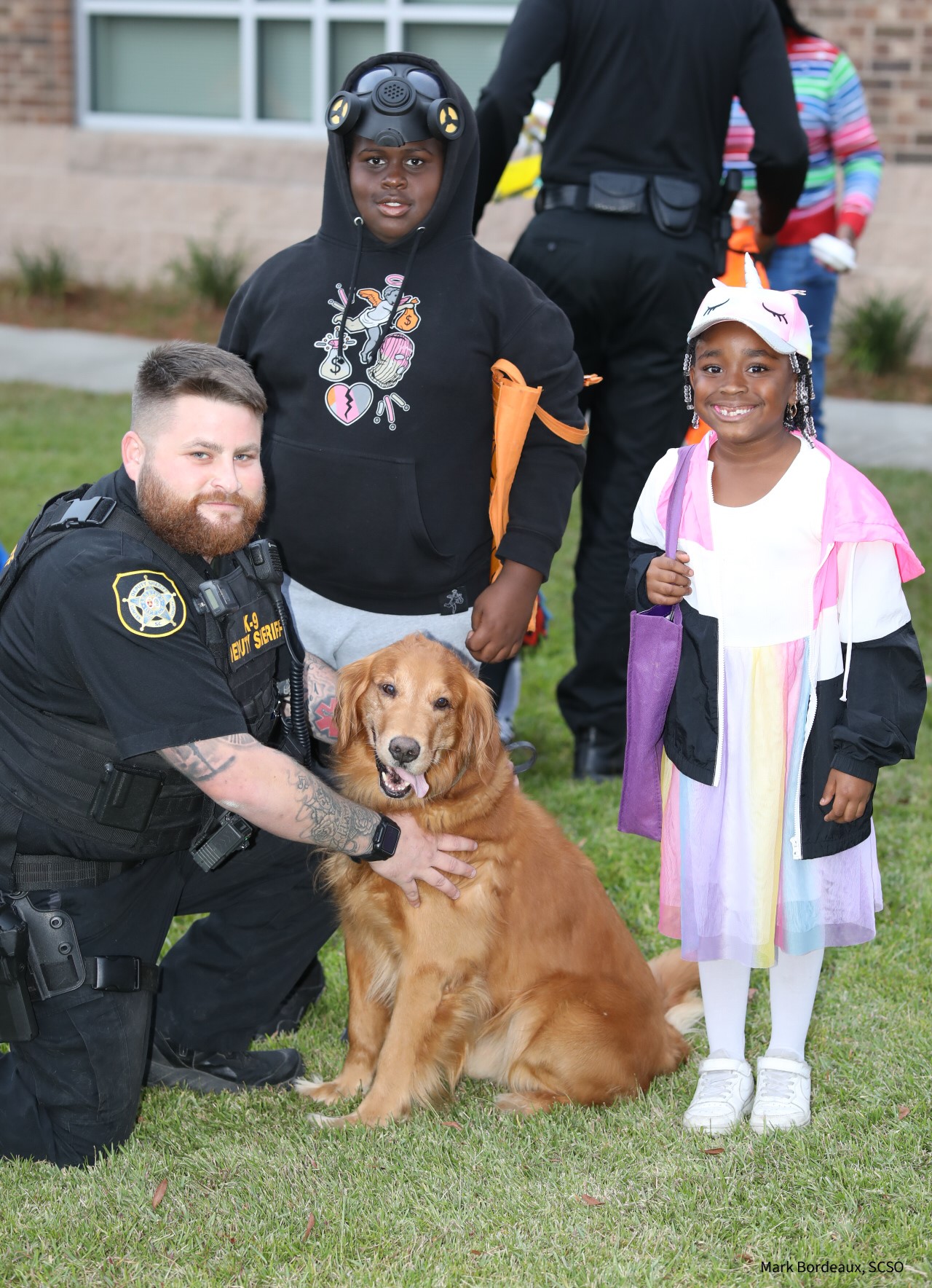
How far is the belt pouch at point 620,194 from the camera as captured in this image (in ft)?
15.4

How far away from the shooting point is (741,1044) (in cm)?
325

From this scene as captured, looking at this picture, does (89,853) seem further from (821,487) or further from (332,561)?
(821,487)

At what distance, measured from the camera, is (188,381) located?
2902 millimetres

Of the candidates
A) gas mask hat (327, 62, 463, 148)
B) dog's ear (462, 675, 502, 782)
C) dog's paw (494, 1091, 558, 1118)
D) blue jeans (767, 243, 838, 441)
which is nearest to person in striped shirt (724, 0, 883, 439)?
blue jeans (767, 243, 838, 441)

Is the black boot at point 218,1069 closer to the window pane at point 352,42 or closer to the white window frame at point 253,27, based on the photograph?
the white window frame at point 253,27

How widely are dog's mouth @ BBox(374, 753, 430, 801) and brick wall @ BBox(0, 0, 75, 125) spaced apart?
11637mm

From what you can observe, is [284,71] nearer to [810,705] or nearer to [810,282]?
[810,282]

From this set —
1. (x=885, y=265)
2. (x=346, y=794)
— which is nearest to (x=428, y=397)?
(x=346, y=794)

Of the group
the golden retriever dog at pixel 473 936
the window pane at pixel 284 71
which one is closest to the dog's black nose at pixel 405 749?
the golden retriever dog at pixel 473 936

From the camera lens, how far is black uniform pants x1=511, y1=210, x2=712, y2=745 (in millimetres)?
4699

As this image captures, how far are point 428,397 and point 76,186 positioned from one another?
10.9 metres

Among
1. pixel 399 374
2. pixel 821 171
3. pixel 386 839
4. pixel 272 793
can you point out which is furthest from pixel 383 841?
pixel 821 171

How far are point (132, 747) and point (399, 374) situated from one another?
1.25m

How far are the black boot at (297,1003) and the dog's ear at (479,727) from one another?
2.95ft
